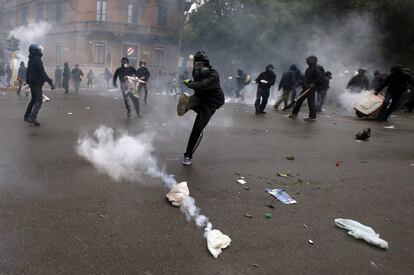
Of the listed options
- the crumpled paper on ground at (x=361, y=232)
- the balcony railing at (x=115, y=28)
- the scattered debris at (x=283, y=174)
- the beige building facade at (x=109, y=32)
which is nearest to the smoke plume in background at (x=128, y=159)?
the crumpled paper on ground at (x=361, y=232)

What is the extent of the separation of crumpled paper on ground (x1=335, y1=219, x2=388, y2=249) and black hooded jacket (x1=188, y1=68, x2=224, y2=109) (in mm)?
2458

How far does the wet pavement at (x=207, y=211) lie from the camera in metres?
3.01

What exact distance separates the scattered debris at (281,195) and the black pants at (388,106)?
8491 mm

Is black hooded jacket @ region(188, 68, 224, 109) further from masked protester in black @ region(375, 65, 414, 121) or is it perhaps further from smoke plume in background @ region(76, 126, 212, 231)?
masked protester in black @ region(375, 65, 414, 121)

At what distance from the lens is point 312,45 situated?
23875 millimetres

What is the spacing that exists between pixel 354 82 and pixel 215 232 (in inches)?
539

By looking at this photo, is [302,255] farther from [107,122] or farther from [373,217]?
[107,122]

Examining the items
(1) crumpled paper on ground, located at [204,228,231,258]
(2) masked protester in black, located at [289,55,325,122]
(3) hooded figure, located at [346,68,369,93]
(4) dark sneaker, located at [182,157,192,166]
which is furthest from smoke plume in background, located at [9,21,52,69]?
(1) crumpled paper on ground, located at [204,228,231,258]

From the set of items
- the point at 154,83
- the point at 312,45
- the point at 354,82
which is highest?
the point at 312,45

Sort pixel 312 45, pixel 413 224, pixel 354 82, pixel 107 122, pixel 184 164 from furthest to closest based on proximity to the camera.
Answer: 1. pixel 312 45
2. pixel 354 82
3. pixel 107 122
4. pixel 184 164
5. pixel 413 224

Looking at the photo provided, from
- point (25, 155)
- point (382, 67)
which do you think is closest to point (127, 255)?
point (25, 155)

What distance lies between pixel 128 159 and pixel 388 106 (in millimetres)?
9725

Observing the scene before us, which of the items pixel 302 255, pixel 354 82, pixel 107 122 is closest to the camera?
pixel 302 255

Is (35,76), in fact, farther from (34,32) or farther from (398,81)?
(34,32)
